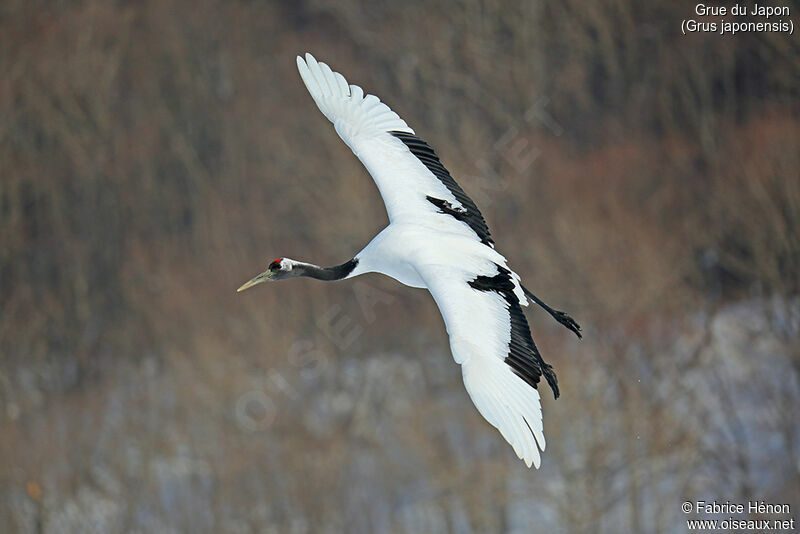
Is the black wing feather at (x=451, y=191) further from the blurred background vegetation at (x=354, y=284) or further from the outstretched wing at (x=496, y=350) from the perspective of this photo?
the blurred background vegetation at (x=354, y=284)

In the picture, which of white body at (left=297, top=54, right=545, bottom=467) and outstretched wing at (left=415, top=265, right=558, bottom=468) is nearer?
outstretched wing at (left=415, top=265, right=558, bottom=468)

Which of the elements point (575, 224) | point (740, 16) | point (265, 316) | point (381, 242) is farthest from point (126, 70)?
point (381, 242)

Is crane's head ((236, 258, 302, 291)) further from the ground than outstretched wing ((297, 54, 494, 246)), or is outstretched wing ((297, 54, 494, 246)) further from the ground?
outstretched wing ((297, 54, 494, 246))

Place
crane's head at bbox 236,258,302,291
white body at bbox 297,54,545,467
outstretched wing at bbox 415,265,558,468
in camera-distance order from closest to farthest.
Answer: outstretched wing at bbox 415,265,558,468 → white body at bbox 297,54,545,467 → crane's head at bbox 236,258,302,291

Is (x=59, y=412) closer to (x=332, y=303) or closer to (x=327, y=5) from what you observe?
(x=332, y=303)

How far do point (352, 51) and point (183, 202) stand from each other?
4.06m

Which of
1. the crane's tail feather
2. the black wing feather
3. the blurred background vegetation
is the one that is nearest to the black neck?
the black wing feather

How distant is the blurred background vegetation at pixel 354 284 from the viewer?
57.3 ft

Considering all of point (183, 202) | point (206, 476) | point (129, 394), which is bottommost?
point (206, 476)

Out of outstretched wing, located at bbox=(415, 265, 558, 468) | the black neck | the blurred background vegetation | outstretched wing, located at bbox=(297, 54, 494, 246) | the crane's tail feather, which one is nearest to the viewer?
the crane's tail feather

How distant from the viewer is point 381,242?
8.61 metres

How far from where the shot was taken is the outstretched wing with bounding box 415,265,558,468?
700cm

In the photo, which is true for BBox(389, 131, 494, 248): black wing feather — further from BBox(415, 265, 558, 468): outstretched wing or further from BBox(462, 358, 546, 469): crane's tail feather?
BBox(462, 358, 546, 469): crane's tail feather

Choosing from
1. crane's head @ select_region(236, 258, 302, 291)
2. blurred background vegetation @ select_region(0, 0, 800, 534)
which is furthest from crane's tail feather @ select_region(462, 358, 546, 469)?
blurred background vegetation @ select_region(0, 0, 800, 534)
